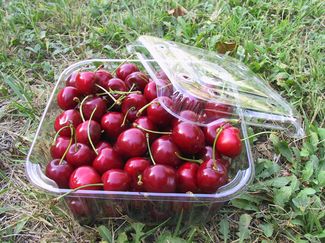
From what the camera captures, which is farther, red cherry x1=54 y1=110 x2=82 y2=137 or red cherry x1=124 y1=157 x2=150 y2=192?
red cherry x1=54 y1=110 x2=82 y2=137

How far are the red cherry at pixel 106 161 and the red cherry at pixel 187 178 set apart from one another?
18 centimetres

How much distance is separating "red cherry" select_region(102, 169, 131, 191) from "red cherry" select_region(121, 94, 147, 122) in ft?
0.77

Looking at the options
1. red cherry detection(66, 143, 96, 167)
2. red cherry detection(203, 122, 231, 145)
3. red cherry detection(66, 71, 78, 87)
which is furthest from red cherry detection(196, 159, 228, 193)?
red cherry detection(66, 71, 78, 87)

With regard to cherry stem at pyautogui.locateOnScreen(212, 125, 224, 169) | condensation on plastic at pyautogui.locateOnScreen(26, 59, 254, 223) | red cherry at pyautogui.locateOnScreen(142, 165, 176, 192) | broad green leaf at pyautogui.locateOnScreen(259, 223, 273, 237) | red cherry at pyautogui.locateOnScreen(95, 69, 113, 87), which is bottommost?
broad green leaf at pyautogui.locateOnScreen(259, 223, 273, 237)

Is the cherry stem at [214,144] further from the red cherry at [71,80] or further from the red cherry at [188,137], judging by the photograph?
the red cherry at [71,80]

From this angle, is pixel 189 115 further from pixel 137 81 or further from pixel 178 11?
pixel 178 11

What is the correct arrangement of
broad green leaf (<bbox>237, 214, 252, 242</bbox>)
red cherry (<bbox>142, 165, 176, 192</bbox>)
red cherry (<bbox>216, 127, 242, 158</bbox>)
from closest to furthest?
red cherry (<bbox>142, 165, 176, 192</bbox>), red cherry (<bbox>216, 127, 242, 158</bbox>), broad green leaf (<bbox>237, 214, 252, 242</bbox>)

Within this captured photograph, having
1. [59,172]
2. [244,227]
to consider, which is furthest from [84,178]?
[244,227]

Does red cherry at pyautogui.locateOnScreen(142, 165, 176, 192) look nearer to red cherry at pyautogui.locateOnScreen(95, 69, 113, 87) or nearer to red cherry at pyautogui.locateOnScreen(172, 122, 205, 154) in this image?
red cherry at pyautogui.locateOnScreen(172, 122, 205, 154)

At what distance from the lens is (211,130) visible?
51.8 inches

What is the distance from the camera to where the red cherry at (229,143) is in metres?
1.26

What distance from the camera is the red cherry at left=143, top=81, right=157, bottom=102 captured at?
4.60 ft

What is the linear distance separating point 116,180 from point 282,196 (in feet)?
1.97

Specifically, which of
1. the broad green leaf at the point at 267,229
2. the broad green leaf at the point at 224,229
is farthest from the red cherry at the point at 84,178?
the broad green leaf at the point at 267,229
